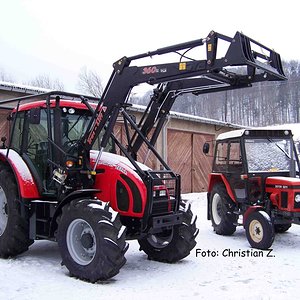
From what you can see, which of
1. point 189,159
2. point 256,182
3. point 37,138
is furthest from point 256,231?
point 189,159

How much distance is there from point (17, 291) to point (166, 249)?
7.57 ft

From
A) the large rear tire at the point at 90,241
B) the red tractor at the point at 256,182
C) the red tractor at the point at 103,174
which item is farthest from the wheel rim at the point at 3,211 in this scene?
the red tractor at the point at 256,182

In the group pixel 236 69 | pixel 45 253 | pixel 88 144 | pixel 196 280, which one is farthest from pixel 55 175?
pixel 236 69

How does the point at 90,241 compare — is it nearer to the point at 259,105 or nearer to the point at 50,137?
the point at 50,137

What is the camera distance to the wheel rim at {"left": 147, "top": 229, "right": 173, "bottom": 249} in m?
6.29

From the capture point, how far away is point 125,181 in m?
5.64

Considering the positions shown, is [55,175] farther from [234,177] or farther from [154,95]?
[234,177]

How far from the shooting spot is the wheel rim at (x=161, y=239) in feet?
20.6

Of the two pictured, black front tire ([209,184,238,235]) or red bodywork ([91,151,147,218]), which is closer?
red bodywork ([91,151,147,218])

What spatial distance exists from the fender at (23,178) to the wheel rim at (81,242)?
39.5 inches

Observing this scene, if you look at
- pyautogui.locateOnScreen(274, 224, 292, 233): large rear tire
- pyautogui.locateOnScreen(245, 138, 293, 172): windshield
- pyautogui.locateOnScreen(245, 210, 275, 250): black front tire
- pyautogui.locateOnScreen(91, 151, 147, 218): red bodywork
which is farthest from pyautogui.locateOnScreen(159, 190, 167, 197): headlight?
pyautogui.locateOnScreen(274, 224, 292, 233): large rear tire

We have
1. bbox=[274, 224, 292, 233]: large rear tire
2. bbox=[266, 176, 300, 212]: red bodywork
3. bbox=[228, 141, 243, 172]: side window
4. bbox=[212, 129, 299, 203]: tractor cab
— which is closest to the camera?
bbox=[266, 176, 300, 212]: red bodywork

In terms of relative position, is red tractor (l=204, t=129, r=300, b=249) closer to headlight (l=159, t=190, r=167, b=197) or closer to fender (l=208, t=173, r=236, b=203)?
fender (l=208, t=173, r=236, b=203)

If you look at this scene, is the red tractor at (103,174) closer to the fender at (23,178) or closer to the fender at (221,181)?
the fender at (23,178)
